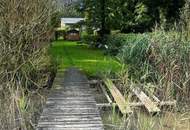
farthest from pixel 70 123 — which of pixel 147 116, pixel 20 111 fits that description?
pixel 147 116

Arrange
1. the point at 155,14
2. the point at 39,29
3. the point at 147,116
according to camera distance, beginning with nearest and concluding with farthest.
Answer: the point at 147,116 → the point at 39,29 → the point at 155,14

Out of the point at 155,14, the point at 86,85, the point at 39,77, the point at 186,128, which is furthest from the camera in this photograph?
the point at 155,14

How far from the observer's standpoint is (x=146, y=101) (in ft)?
23.6

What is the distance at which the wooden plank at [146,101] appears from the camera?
6.63 m

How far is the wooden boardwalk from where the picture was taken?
5719 mm

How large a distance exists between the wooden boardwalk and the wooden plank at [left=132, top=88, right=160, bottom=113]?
0.80 m

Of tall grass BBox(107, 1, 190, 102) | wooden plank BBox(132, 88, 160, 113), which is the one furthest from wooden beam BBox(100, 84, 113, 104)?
tall grass BBox(107, 1, 190, 102)

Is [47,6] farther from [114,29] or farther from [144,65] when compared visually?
[114,29]

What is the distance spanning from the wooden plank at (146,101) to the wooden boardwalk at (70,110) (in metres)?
0.80

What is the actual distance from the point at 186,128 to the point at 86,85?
3.24 m

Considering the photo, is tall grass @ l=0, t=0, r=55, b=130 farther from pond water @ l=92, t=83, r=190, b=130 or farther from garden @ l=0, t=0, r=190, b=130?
pond water @ l=92, t=83, r=190, b=130

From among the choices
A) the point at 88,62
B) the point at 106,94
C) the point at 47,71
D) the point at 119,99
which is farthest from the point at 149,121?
the point at 88,62

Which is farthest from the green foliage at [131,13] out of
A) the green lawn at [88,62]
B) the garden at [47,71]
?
the garden at [47,71]

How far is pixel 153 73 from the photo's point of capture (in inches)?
318
